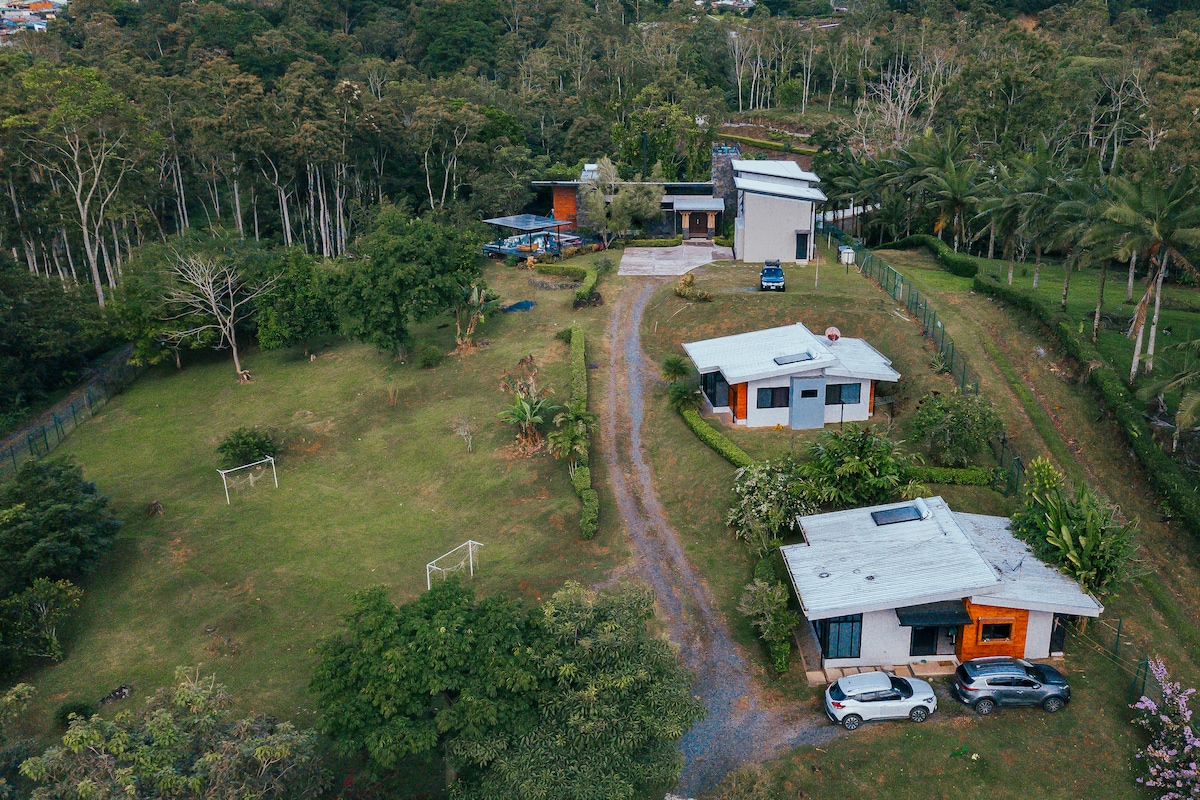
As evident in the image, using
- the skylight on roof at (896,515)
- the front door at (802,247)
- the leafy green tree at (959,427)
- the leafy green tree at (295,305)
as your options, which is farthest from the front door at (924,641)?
the leafy green tree at (295,305)

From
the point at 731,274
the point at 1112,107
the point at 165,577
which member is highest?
the point at 1112,107

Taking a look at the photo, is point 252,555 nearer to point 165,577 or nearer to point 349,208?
point 165,577

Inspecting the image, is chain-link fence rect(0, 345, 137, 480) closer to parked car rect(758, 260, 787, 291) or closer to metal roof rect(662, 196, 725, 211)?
parked car rect(758, 260, 787, 291)

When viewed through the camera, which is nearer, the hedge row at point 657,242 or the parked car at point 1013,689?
the parked car at point 1013,689

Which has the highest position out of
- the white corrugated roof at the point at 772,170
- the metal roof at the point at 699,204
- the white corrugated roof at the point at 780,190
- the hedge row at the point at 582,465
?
the white corrugated roof at the point at 772,170

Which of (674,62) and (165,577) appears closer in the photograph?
(165,577)

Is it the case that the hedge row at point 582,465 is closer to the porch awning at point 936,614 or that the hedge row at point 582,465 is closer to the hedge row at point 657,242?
the porch awning at point 936,614

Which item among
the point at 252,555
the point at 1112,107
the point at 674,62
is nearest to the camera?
the point at 252,555

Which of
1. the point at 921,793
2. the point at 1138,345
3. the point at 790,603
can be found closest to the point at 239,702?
the point at 790,603
